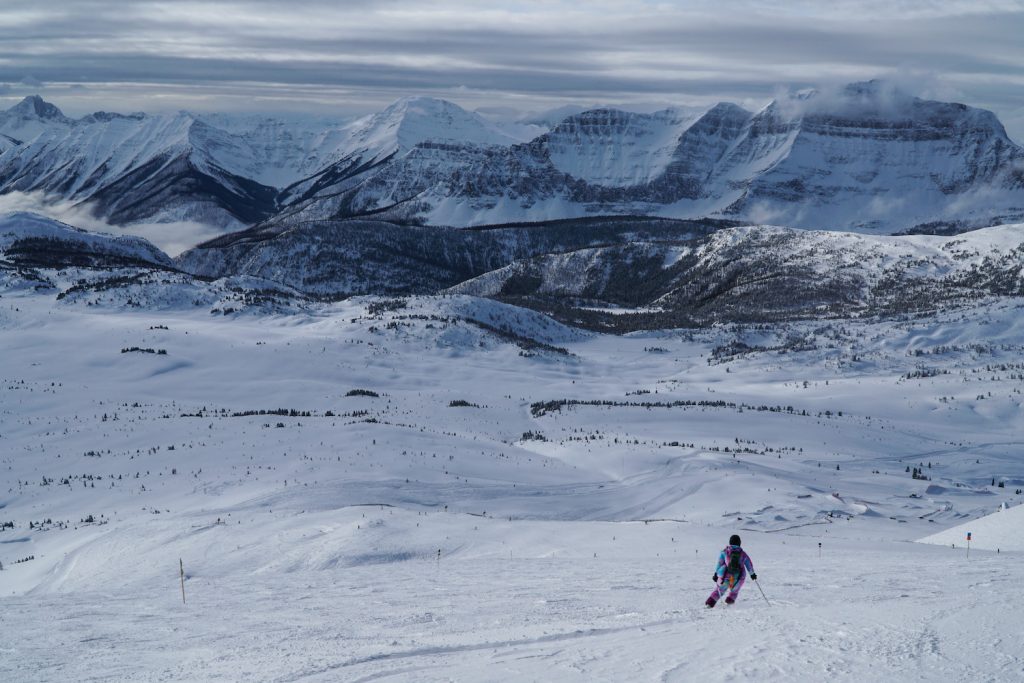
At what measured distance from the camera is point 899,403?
63.2m

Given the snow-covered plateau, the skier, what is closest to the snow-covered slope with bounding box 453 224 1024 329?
the snow-covered plateau

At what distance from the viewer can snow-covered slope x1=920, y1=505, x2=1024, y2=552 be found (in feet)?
78.7

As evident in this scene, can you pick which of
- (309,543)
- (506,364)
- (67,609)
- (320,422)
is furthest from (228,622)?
(506,364)

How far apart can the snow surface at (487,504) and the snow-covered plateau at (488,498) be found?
0.47ft

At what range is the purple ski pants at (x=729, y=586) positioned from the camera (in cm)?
1578

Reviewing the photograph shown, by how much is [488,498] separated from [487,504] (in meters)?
0.82

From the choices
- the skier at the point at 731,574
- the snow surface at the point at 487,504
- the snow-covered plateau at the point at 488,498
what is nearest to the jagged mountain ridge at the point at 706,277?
the snow-covered plateau at the point at 488,498

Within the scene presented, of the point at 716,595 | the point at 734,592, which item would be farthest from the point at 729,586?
the point at 716,595

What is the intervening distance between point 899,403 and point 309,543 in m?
49.5

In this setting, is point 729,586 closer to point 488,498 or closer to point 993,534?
point 993,534

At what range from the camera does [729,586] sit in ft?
52.0

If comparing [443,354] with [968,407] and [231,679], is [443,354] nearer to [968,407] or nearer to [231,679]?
[968,407]

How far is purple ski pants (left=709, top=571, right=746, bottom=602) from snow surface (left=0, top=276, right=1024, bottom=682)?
0.25 metres

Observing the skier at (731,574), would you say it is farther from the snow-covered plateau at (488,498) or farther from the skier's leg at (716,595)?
the snow-covered plateau at (488,498)
